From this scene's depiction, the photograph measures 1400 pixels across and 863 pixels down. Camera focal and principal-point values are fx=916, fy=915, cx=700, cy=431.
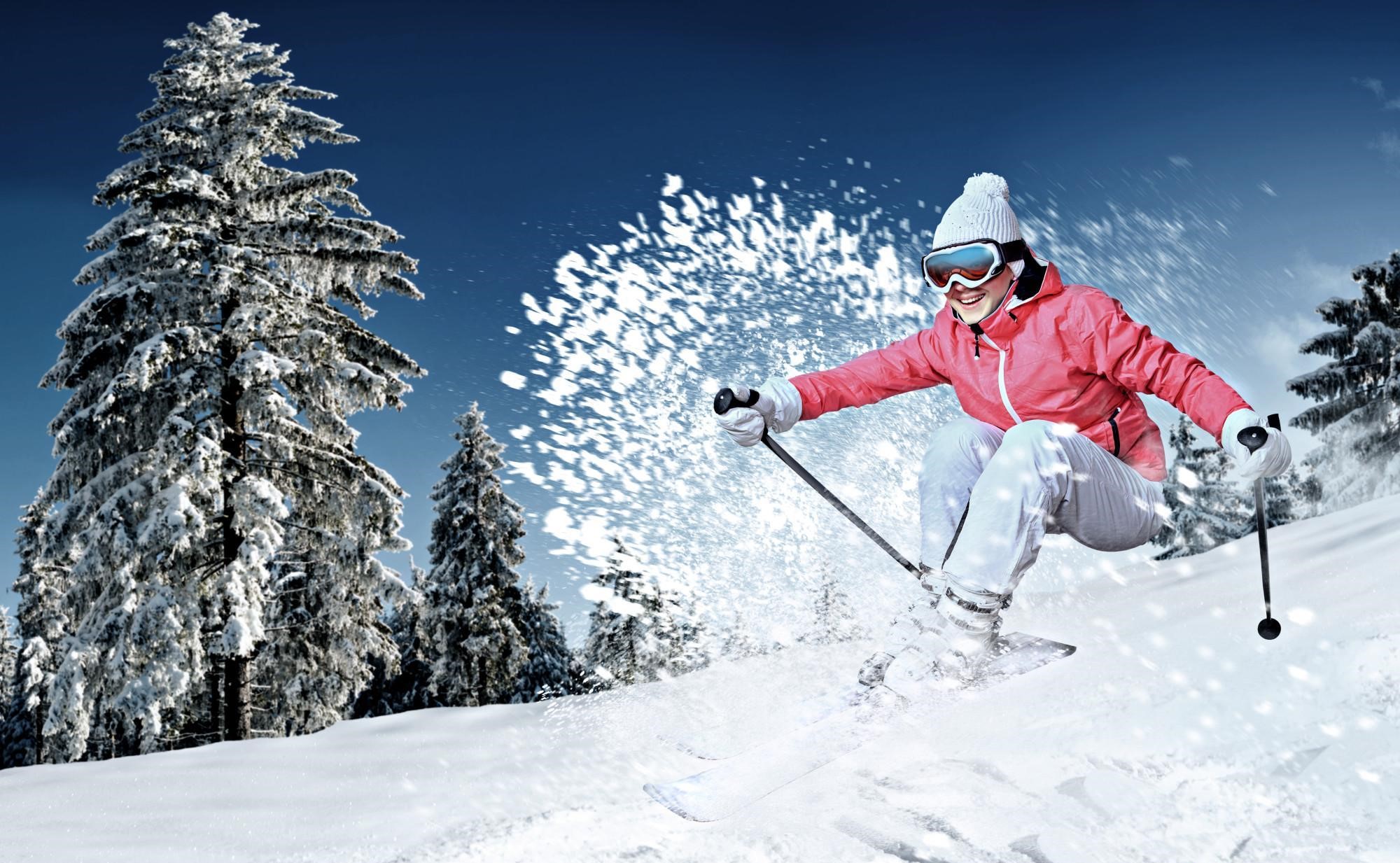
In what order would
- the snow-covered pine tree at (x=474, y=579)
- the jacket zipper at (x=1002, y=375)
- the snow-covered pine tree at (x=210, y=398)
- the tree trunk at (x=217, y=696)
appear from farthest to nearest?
the snow-covered pine tree at (x=474, y=579)
the tree trunk at (x=217, y=696)
the snow-covered pine tree at (x=210, y=398)
the jacket zipper at (x=1002, y=375)

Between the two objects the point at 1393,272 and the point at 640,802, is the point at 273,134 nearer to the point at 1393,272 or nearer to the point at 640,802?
the point at 640,802

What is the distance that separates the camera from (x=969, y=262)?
3.13m

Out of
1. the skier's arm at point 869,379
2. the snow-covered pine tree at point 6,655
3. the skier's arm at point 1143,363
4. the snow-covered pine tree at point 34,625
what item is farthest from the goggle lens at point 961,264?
the snow-covered pine tree at point 6,655

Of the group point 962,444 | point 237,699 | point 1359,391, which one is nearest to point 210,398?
point 237,699

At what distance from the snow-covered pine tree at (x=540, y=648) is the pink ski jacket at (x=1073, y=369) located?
21.1 meters

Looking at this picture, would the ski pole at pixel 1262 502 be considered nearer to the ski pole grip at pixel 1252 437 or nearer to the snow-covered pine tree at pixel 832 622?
the ski pole grip at pixel 1252 437

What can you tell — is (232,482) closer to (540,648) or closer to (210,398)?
(210,398)

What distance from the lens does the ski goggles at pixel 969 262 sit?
312 cm

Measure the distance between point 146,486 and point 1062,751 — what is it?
41.6 ft

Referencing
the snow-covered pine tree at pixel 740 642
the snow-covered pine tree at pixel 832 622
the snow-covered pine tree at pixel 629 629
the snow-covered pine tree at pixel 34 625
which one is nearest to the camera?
the snow-covered pine tree at pixel 832 622

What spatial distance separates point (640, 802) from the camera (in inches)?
116

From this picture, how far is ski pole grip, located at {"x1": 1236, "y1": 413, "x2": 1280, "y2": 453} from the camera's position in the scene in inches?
106

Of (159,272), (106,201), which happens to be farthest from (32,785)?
(106,201)

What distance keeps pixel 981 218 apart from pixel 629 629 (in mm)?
19013
